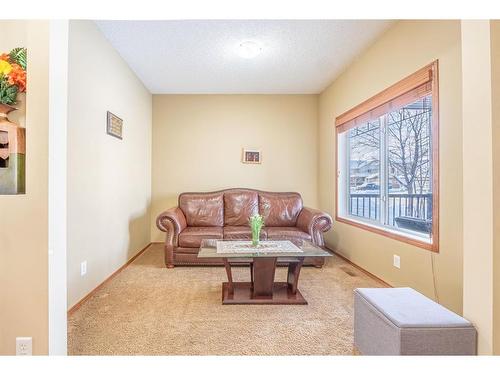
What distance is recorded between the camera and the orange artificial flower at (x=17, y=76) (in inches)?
47.9

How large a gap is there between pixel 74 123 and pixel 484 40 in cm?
266

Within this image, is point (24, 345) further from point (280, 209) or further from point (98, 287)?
point (280, 209)

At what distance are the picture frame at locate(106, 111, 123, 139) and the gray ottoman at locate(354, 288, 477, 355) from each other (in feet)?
9.50

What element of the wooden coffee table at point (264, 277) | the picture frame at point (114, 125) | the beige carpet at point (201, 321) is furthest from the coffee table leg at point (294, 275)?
the picture frame at point (114, 125)

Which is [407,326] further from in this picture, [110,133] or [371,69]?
[110,133]

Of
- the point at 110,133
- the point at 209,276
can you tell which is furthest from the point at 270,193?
the point at 110,133

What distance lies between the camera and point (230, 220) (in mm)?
4363

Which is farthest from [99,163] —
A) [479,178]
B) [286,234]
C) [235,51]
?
[479,178]

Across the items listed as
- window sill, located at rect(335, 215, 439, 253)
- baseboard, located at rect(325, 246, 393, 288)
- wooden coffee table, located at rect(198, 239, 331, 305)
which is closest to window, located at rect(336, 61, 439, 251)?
window sill, located at rect(335, 215, 439, 253)

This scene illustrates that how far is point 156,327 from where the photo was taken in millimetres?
2014

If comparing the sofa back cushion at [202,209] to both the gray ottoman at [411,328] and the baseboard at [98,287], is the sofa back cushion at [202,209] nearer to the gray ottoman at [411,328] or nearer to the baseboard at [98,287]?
the baseboard at [98,287]

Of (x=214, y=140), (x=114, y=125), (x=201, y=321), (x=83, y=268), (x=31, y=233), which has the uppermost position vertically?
(x=214, y=140)

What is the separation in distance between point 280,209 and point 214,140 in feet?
5.43

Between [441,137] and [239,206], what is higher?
[441,137]
